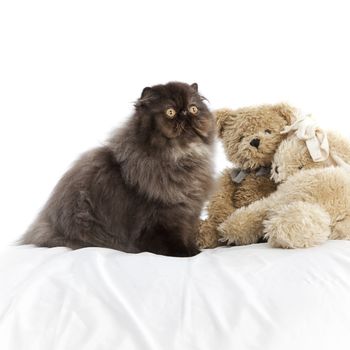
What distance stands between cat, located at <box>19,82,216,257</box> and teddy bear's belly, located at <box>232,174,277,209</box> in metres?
0.21

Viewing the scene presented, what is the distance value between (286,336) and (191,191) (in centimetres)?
74

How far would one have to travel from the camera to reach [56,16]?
2.93 m

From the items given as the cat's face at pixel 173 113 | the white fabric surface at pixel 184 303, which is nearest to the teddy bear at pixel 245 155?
the cat's face at pixel 173 113

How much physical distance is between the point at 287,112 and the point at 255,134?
0.15 meters

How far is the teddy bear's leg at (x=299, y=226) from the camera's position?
1.55 m

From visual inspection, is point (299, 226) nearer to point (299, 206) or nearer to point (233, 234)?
point (299, 206)

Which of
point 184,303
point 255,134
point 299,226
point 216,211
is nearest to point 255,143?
point 255,134

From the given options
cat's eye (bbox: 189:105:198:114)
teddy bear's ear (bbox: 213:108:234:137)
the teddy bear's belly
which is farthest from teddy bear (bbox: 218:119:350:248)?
cat's eye (bbox: 189:105:198:114)

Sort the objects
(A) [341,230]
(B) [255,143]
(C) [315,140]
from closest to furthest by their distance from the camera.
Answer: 1. (A) [341,230]
2. (C) [315,140]
3. (B) [255,143]

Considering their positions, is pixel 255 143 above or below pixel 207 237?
above

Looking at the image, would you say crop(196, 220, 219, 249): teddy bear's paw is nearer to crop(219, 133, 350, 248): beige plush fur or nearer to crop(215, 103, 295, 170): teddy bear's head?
crop(219, 133, 350, 248): beige plush fur

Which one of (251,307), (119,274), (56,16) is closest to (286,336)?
(251,307)

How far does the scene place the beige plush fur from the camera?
1572mm

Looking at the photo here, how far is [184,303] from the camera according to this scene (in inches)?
51.7
